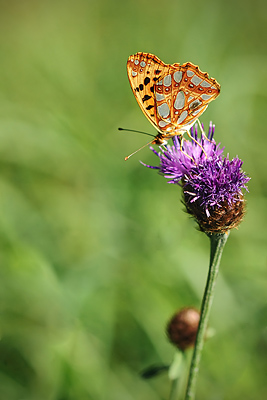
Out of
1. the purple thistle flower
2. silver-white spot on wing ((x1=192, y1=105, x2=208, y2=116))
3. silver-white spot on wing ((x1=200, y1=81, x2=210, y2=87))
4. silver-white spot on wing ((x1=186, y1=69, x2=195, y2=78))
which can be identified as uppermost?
silver-white spot on wing ((x1=186, y1=69, x2=195, y2=78))

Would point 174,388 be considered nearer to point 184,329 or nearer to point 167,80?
point 184,329

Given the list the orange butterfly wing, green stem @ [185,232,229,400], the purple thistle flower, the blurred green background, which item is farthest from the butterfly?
the blurred green background

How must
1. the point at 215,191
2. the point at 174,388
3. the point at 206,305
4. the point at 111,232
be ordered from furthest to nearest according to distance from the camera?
the point at 111,232 → the point at 174,388 → the point at 215,191 → the point at 206,305

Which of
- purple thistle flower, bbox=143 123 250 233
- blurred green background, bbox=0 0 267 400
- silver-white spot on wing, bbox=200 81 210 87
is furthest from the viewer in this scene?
blurred green background, bbox=0 0 267 400

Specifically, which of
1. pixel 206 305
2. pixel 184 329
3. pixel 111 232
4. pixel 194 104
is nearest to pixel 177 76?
pixel 194 104

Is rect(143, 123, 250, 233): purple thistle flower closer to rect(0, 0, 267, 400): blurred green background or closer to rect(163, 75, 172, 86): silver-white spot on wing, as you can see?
rect(163, 75, 172, 86): silver-white spot on wing

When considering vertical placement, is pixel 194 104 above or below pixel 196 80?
below

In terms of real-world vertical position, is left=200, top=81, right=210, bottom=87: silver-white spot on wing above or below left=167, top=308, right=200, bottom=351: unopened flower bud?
above
